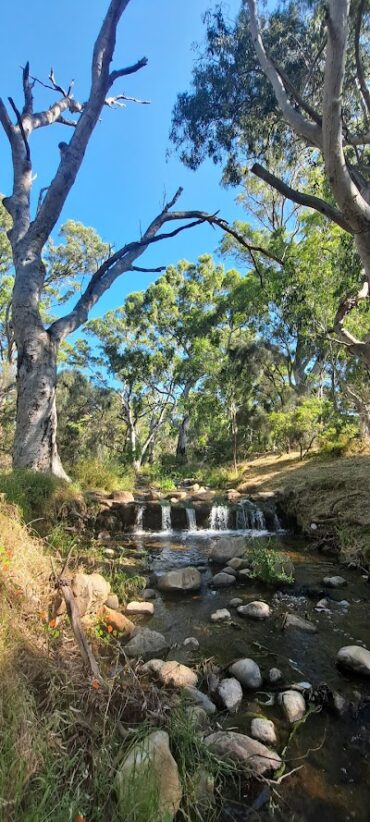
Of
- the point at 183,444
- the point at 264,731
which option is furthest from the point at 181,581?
the point at 183,444

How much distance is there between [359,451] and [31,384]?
30.9 feet

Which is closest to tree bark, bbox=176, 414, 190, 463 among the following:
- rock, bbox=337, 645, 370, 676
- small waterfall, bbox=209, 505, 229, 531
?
small waterfall, bbox=209, 505, 229, 531

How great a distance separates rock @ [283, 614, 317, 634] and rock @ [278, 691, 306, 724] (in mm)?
1050

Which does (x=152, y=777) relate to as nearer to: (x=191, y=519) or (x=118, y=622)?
(x=118, y=622)

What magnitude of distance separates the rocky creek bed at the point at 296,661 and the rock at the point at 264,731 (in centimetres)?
1

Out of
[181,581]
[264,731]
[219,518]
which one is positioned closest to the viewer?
[264,731]

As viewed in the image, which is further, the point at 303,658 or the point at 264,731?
the point at 303,658

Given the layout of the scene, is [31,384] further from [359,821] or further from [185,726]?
[359,821]

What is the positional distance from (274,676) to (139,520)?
6147 mm

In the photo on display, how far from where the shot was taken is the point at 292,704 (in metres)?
2.45

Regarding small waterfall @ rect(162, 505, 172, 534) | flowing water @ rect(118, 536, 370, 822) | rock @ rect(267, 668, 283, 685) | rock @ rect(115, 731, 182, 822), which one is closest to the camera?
rock @ rect(115, 731, 182, 822)

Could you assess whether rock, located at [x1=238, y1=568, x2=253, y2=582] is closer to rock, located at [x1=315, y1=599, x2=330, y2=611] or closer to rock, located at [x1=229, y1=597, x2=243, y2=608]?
rock, located at [x1=229, y1=597, x2=243, y2=608]

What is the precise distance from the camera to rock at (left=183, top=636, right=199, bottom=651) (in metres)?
3.22

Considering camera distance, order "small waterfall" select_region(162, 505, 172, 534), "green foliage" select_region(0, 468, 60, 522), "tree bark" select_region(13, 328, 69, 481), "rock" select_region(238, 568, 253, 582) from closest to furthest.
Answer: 1. "green foliage" select_region(0, 468, 60, 522)
2. "rock" select_region(238, 568, 253, 582)
3. "tree bark" select_region(13, 328, 69, 481)
4. "small waterfall" select_region(162, 505, 172, 534)
